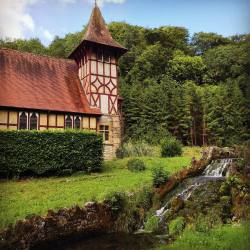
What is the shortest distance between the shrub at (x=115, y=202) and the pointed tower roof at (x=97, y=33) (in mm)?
13542

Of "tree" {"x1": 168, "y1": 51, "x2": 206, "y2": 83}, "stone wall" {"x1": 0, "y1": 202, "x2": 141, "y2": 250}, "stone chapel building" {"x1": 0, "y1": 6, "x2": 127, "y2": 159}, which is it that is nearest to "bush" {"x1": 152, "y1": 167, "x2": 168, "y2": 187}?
"stone wall" {"x1": 0, "y1": 202, "x2": 141, "y2": 250}

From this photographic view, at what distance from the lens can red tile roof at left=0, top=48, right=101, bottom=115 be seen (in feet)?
68.4

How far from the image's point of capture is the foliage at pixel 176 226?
10759 millimetres

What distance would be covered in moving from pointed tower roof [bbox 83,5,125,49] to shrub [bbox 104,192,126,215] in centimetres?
1354

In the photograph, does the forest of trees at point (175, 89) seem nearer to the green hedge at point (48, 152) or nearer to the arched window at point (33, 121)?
the green hedge at point (48, 152)

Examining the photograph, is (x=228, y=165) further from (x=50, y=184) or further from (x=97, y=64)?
(x=97, y=64)

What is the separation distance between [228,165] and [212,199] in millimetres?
4285

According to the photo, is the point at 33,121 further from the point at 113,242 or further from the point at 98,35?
the point at 113,242

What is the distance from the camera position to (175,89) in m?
35.2

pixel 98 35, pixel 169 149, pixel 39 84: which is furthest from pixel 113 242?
pixel 98 35

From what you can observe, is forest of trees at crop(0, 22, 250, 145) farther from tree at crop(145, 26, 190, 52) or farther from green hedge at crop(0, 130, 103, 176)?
green hedge at crop(0, 130, 103, 176)

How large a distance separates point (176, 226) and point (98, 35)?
17018mm

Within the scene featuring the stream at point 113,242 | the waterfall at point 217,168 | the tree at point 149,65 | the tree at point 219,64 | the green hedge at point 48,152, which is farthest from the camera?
the tree at point 149,65

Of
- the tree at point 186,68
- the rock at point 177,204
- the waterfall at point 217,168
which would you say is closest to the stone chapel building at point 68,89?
the waterfall at point 217,168
